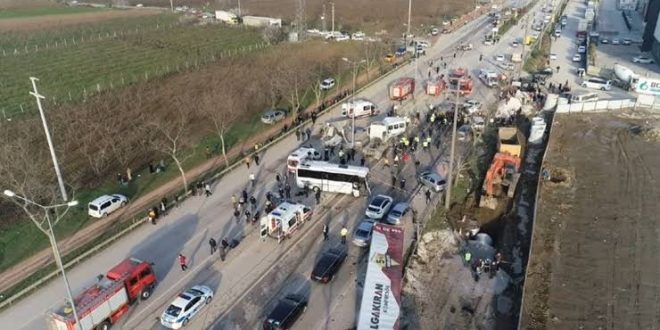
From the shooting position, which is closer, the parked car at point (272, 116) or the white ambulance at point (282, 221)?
the white ambulance at point (282, 221)

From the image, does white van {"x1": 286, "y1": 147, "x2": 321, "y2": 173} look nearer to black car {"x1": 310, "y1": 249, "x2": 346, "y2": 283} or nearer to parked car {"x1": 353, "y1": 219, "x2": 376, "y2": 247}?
parked car {"x1": 353, "y1": 219, "x2": 376, "y2": 247}

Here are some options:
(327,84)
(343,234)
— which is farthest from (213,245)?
(327,84)

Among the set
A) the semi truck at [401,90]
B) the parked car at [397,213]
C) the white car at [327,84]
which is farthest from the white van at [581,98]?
the parked car at [397,213]

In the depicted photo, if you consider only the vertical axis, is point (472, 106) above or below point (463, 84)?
below

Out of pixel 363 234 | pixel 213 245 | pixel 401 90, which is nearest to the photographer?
pixel 213 245

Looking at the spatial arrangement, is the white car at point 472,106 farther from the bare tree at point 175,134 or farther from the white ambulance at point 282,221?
the bare tree at point 175,134

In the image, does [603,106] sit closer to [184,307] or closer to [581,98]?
[581,98]
